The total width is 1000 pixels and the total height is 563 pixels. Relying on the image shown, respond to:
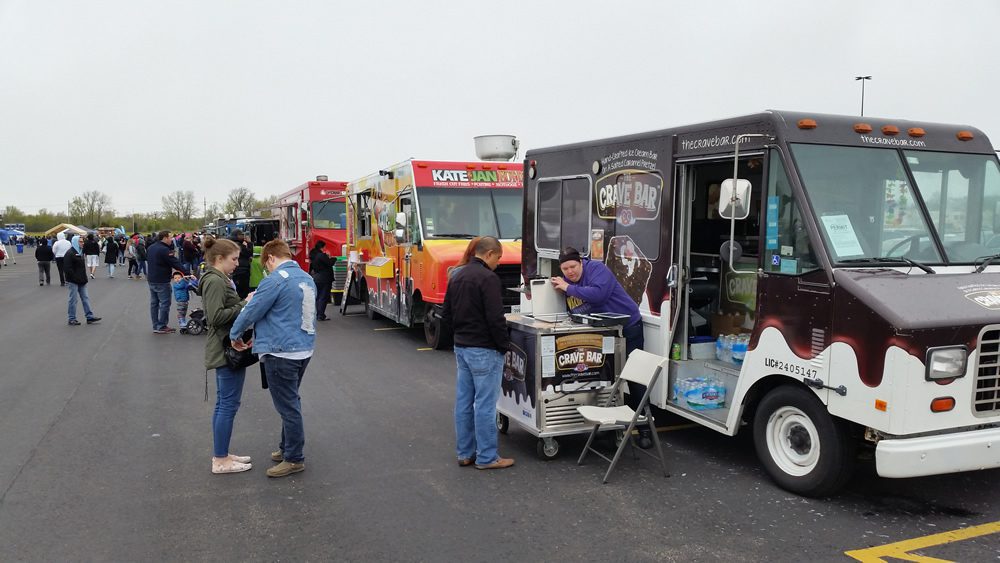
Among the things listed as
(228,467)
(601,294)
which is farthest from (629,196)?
(228,467)

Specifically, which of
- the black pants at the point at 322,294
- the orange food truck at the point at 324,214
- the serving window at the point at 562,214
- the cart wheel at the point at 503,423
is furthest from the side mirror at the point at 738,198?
the orange food truck at the point at 324,214

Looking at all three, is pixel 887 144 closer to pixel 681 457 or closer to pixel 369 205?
pixel 681 457

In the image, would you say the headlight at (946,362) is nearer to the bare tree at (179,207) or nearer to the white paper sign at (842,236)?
the white paper sign at (842,236)

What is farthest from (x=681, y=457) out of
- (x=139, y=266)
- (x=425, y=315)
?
(x=139, y=266)

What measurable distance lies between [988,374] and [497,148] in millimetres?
8475

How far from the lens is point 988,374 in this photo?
4.29m

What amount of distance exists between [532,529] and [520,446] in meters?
1.71

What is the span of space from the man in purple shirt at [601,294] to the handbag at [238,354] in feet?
8.18

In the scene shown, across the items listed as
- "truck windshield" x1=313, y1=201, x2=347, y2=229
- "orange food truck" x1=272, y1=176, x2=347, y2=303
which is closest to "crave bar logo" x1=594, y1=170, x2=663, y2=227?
"orange food truck" x1=272, y1=176, x2=347, y2=303

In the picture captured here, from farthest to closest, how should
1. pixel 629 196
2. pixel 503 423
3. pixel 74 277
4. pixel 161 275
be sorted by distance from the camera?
pixel 74 277
pixel 161 275
pixel 503 423
pixel 629 196

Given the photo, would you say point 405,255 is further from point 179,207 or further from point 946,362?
point 179,207

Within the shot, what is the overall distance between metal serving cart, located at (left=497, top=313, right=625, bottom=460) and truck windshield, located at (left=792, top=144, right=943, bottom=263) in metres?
1.82

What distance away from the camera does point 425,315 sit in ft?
37.1

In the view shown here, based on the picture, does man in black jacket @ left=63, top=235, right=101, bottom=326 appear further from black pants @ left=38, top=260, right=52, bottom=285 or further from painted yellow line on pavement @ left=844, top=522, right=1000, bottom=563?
painted yellow line on pavement @ left=844, top=522, right=1000, bottom=563
